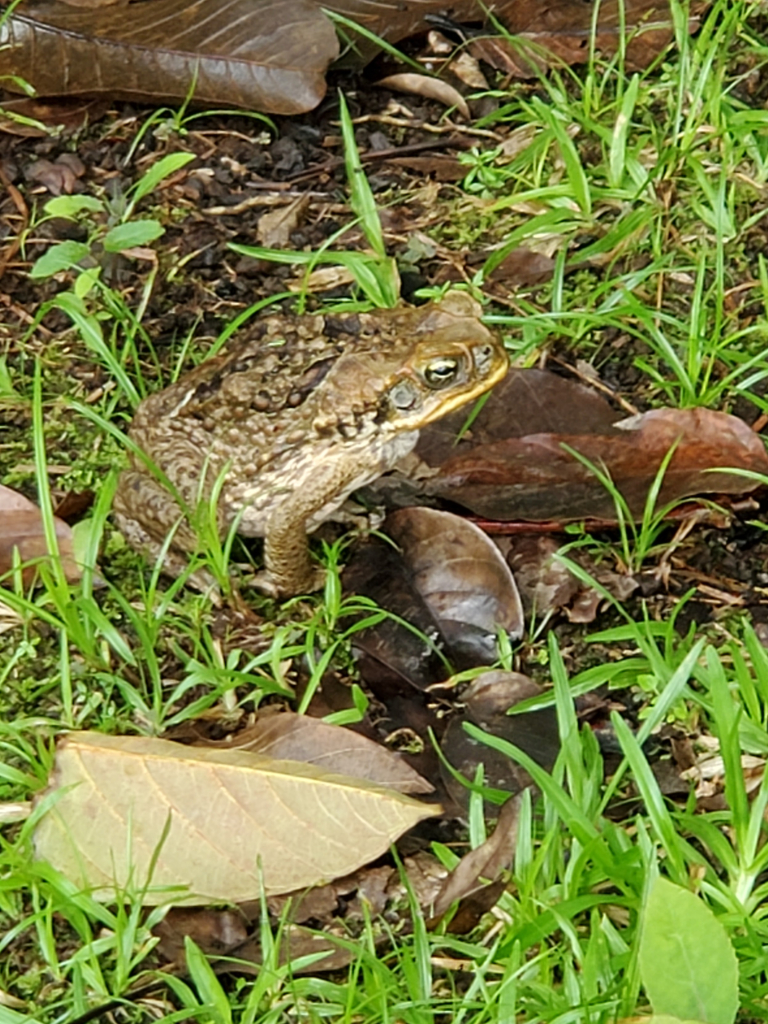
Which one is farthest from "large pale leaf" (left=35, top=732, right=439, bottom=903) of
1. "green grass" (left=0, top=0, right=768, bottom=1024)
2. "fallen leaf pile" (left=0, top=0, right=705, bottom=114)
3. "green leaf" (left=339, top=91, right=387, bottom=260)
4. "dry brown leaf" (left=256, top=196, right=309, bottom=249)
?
"fallen leaf pile" (left=0, top=0, right=705, bottom=114)

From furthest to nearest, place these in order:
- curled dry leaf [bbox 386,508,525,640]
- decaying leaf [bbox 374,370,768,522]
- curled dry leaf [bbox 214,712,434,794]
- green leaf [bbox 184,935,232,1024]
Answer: decaying leaf [bbox 374,370,768,522]
curled dry leaf [bbox 386,508,525,640]
curled dry leaf [bbox 214,712,434,794]
green leaf [bbox 184,935,232,1024]

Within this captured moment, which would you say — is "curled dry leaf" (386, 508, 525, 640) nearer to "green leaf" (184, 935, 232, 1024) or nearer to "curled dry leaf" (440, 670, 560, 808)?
"curled dry leaf" (440, 670, 560, 808)

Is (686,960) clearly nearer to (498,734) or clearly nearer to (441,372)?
(498,734)

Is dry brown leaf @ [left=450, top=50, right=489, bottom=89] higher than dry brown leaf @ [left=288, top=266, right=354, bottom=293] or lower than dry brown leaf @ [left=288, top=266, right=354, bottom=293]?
higher

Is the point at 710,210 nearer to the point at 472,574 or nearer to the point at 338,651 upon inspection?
the point at 472,574

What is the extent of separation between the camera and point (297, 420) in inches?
134

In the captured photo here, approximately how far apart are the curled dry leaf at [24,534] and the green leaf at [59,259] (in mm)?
863

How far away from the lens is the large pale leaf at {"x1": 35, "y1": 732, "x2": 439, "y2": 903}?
2699 mm

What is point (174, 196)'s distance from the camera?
4.36 meters

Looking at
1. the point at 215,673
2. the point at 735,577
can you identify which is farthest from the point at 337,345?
the point at 735,577

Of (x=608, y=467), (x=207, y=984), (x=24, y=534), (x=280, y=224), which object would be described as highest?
(x=280, y=224)

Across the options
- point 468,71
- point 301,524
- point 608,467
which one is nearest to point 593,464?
point 608,467

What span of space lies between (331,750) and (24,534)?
105 cm

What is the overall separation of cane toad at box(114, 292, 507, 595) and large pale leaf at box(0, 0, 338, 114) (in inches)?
47.5
